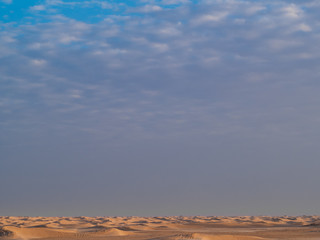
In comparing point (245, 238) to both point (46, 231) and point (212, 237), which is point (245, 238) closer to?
point (212, 237)

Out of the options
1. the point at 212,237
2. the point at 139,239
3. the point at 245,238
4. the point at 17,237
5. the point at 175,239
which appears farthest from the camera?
the point at 17,237

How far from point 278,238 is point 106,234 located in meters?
4.25

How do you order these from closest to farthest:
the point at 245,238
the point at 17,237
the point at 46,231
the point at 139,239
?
1. the point at 245,238
2. the point at 139,239
3. the point at 17,237
4. the point at 46,231

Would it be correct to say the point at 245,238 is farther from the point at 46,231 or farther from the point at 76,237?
the point at 46,231

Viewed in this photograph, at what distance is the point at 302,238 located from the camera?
10.3m

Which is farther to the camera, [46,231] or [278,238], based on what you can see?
[46,231]

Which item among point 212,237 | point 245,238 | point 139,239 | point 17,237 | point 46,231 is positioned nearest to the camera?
point 212,237

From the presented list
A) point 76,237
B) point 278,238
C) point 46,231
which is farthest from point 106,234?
point 278,238

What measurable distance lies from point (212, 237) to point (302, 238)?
2.72 meters

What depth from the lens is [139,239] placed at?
10.2 m

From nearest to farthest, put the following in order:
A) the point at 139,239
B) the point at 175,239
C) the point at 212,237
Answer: the point at 175,239, the point at 212,237, the point at 139,239

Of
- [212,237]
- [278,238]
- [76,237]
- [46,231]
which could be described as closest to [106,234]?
[76,237]

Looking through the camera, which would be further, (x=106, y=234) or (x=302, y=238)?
(x=106, y=234)

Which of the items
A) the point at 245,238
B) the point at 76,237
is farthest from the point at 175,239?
the point at 76,237
